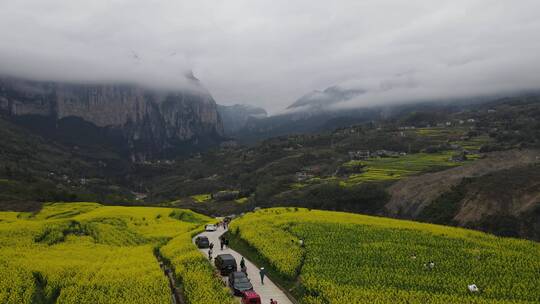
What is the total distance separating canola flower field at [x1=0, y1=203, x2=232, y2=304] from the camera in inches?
1585

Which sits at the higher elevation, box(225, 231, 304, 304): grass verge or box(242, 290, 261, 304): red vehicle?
box(242, 290, 261, 304): red vehicle

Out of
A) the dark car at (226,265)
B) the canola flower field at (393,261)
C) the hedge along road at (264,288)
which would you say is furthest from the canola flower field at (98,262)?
the canola flower field at (393,261)

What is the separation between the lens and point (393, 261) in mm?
49719

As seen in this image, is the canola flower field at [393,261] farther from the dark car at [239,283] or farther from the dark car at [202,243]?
the dark car at [202,243]

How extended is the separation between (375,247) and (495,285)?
14.1 m

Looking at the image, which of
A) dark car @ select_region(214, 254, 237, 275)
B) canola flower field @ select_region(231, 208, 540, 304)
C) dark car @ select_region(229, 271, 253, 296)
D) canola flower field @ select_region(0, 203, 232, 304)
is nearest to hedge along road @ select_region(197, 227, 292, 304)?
dark car @ select_region(214, 254, 237, 275)

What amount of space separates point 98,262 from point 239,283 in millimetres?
17719

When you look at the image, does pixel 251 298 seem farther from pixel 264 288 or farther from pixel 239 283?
pixel 264 288

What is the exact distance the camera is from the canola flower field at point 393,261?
40.4 metres

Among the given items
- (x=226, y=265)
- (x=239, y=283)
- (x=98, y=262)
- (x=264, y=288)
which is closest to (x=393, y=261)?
(x=264, y=288)

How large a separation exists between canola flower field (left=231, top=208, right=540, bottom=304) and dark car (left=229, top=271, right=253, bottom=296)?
14.1 feet

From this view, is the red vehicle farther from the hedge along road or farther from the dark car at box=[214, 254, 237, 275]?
the dark car at box=[214, 254, 237, 275]

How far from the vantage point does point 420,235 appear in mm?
59812

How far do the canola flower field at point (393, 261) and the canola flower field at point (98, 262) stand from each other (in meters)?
8.07
